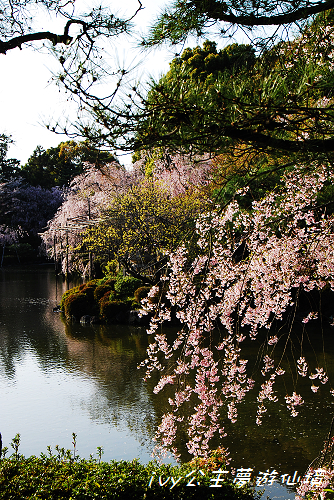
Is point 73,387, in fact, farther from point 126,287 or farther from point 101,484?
point 126,287

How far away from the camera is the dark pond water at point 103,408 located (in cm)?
436

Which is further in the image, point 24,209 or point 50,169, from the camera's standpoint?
point 50,169

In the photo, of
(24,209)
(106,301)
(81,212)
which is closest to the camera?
(106,301)

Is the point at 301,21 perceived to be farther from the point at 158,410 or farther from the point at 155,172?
the point at 155,172

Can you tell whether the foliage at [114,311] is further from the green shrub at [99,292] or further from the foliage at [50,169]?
the foliage at [50,169]

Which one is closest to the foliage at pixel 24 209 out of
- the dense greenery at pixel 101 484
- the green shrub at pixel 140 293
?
the green shrub at pixel 140 293

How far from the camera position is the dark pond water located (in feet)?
14.3

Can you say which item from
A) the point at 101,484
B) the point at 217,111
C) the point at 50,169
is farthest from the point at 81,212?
the point at 50,169

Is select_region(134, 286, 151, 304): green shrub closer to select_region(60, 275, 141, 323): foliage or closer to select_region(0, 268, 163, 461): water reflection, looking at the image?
select_region(60, 275, 141, 323): foliage

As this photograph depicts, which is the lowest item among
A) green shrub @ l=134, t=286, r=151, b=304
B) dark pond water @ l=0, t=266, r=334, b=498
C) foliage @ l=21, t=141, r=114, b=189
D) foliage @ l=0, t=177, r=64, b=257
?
dark pond water @ l=0, t=266, r=334, b=498

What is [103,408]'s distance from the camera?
17.9ft

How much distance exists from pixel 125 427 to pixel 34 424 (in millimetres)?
1111

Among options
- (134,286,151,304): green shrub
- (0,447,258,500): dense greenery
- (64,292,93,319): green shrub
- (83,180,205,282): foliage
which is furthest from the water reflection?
(83,180,205,282): foliage

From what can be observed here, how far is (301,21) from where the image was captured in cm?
238
